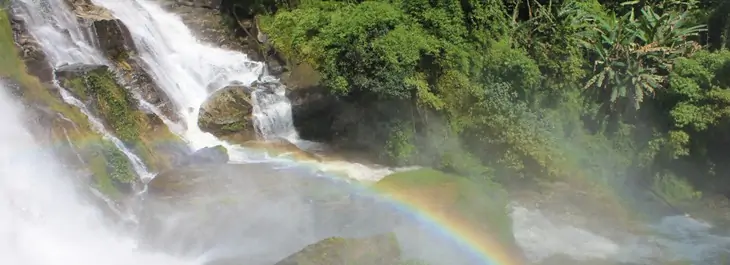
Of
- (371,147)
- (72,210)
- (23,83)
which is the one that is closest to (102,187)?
(72,210)

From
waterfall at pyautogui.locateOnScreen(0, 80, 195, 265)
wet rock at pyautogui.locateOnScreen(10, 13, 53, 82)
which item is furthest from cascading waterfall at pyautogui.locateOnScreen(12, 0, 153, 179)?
waterfall at pyautogui.locateOnScreen(0, 80, 195, 265)

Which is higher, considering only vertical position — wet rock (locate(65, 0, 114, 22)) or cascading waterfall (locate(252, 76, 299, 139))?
wet rock (locate(65, 0, 114, 22))

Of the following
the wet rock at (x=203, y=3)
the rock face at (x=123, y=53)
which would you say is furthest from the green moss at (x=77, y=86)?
the wet rock at (x=203, y=3)

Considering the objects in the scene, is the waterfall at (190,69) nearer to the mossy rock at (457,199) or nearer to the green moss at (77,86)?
the green moss at (77,86)

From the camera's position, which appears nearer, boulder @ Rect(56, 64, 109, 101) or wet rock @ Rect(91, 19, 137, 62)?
boulder @ Rect(56, 64, 109, 101)

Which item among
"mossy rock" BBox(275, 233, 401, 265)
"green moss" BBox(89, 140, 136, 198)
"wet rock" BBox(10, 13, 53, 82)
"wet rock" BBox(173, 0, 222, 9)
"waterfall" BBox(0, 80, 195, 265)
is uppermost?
"wet rock" BBox(173, 0, 222, 9)

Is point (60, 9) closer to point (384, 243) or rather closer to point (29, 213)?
point (29, 213)

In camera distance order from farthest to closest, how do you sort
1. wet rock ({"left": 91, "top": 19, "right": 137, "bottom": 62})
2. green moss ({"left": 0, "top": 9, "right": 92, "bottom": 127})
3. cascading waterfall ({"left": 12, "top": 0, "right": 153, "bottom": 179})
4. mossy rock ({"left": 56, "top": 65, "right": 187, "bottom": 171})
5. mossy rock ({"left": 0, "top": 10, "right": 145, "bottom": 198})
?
wet rock ({"left": 91, "top": 19, "right": 137, "bottom": 62}) < cascading waterfall ({"left": 12, "top": 0, "right": 153, "bottom": 179}) < mossy rock ({"left": 56, "top": 65, "right": 187, "bottom": 171}) < green moss ({"left": 0, "top": 9, "right": 92, "bottom": 127}) < mossy rock ({"left": 0, "top": 10, "right": 145, "bottom": 198})

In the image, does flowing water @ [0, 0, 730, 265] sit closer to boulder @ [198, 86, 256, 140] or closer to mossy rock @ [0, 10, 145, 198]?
boulder @ [198, 86, 256, 140]

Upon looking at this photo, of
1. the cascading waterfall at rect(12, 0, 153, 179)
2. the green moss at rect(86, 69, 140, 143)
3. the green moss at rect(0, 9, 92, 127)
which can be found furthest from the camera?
the cascading waterfall at rect(12, 0, 153, 179)
